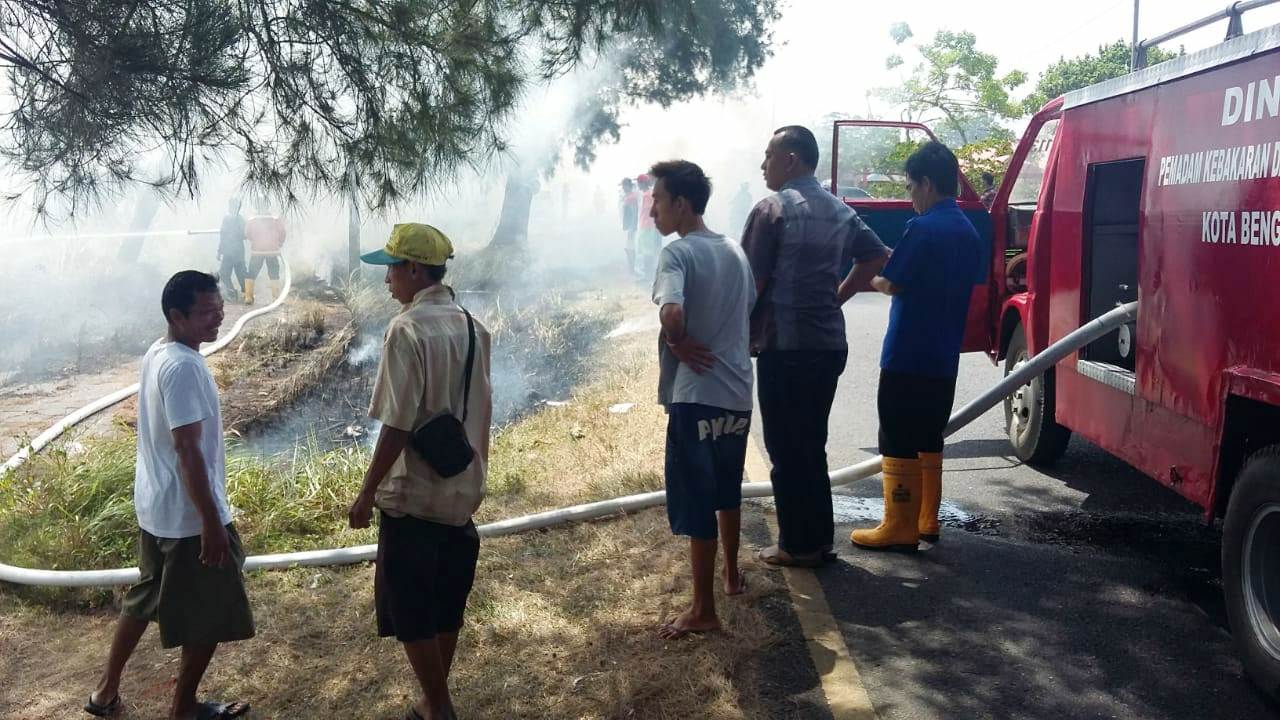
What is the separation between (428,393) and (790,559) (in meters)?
2.15

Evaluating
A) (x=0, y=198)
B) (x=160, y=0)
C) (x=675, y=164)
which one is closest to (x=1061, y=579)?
(x=675, y=164)

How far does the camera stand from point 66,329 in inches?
612

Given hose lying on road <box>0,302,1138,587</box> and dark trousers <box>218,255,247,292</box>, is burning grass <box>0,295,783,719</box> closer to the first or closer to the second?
hose lying on road <box>0,302,1138,587</box>

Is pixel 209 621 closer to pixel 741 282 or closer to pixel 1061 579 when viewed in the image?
pixel 741 282

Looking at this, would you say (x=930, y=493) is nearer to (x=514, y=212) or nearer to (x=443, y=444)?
(x=443, y=444)

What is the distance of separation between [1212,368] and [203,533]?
3764 millimetres

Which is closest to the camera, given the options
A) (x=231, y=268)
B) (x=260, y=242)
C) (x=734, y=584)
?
(x=734, y=584)

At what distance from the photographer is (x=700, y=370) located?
4.05 m

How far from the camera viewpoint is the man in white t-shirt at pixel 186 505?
364 centimetres

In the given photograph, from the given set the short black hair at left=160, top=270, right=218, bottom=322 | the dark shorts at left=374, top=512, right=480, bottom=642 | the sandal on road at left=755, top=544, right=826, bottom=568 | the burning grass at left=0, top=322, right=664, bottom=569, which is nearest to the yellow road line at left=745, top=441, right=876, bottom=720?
the sandal on road at left=755, top=544, right=826, bottom=568

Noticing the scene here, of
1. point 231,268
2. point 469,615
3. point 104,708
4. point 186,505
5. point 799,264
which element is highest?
point 799,264

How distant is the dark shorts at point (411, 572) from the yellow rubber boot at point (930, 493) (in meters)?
2.47

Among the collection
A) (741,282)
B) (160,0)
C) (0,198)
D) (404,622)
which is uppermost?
(160,0)

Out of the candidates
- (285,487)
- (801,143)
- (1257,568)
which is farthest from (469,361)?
(285,487)
